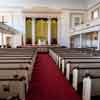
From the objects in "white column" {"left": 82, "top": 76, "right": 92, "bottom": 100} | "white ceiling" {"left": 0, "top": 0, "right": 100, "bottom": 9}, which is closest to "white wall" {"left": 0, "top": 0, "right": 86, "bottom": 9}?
"white ceiling" {"left": 0, "top": 0, "right": 100, "bottom": 9}

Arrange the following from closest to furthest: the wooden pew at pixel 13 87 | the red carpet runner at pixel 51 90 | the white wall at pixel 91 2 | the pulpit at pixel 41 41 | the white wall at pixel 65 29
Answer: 1. the wooden pew at pixel 13 87
2. the red carpet runner at pixel 51 90
3. the white wall at pixel 91 2
4. the pulpit at pixel 41 41
5. the white wall at pixel 65 29

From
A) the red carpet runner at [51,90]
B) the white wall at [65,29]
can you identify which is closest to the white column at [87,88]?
the red carpet runner at [51,90]

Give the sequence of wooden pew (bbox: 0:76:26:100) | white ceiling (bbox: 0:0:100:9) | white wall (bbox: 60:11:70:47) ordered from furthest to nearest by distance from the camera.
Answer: white wall (bbox: 60:11:70:47) → white ceiling (bbox: 0:0:100:9) → wooden pew (bbox: 0:76:26:100)

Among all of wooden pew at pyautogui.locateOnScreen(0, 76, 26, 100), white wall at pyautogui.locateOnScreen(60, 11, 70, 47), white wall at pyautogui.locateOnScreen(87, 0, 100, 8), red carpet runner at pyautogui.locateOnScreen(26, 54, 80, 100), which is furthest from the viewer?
white wall at pyautogui.locateOnScreen(60, 11, 70, 47)

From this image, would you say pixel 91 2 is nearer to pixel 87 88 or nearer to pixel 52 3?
pixel 52 3

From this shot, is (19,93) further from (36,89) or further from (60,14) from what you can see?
(60,14)

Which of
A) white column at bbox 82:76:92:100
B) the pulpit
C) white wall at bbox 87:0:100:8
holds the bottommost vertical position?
white column at bbox 82:76:92:100

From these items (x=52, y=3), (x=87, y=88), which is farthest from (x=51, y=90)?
(x=52, y=3)

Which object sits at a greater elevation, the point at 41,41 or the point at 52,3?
the point at 52,3

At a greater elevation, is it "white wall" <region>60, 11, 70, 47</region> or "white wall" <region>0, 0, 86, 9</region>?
"white wall" <region>0, 0, 86, 9</region>

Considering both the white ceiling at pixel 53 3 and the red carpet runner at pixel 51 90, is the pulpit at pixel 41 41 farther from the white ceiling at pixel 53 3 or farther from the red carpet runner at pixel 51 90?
the red carpet runner at pixel 51 90

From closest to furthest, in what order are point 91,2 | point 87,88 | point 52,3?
point 87,88 < point 91,2 < point 52,3

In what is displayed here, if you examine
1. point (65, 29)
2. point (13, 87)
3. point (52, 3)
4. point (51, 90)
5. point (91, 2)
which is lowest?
point (51, 90)

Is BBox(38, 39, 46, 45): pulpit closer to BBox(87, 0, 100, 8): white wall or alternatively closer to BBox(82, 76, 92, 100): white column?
BBox(87, 0, 100, 8): white wall
